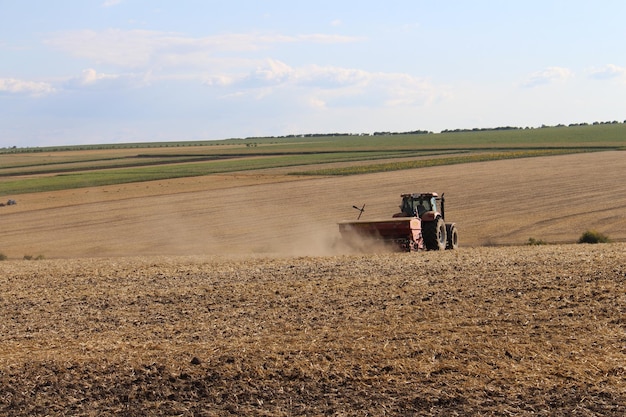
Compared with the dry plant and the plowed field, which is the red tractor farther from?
the dry plant

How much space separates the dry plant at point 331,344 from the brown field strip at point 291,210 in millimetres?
11765

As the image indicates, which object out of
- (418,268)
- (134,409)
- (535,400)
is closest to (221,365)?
(134,409)

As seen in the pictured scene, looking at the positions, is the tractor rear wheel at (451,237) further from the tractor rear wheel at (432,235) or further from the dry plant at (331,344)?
the dry plant at (331,344)

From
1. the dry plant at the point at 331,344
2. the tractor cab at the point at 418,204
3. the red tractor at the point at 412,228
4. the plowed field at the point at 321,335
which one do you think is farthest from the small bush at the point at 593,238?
the dry plant at the point at 331,344

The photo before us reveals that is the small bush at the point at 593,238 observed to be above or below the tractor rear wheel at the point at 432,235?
below

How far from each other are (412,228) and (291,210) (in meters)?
25.9

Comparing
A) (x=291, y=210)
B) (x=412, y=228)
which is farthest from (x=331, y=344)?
(x=291, y=210)

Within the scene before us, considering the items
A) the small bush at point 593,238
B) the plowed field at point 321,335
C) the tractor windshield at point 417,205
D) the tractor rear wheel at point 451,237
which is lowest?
the small bush at point 593,238

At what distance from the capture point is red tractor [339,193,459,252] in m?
→ 26.2

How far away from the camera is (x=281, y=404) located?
10180 millimetres

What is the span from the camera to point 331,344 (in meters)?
12.0

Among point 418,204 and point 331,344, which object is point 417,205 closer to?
point 418,204

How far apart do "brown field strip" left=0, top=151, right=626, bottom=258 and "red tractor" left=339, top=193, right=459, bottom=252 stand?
2.14m

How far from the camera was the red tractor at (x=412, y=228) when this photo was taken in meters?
26.2
